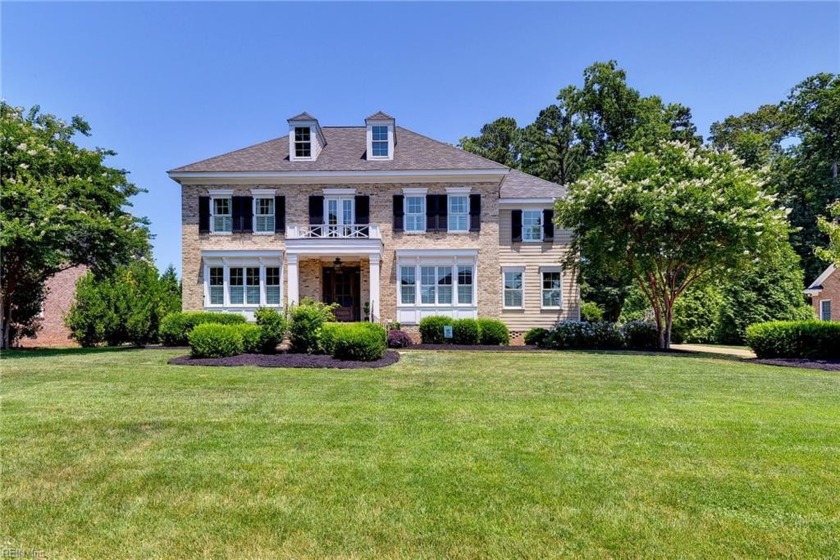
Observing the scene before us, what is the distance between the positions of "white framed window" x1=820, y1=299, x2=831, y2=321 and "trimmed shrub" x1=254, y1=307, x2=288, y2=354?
28460 millimetres

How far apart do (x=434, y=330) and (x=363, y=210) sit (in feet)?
19.6

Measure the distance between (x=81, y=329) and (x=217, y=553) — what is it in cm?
2009

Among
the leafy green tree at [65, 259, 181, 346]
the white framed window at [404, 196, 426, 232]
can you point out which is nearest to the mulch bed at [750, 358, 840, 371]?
the white framed window at [404, 196, 426, 232]

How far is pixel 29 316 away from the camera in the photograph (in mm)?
18391

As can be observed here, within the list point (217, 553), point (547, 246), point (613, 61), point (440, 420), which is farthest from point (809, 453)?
point (613, 61)

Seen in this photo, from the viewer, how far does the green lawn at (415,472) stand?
3289mm

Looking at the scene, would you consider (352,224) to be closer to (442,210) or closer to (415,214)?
(415,214)

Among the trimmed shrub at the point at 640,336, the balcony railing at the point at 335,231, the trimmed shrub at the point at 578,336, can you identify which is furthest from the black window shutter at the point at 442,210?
the trimmed shrub at the point at 640,336

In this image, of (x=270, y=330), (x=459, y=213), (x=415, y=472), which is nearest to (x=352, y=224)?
(x=459, y=213)

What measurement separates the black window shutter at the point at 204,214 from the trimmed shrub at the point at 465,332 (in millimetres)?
11226

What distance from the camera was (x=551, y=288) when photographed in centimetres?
2206

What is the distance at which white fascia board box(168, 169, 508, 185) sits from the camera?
20.6m

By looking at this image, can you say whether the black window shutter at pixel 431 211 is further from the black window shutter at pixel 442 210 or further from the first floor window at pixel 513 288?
the first floor window at pixel 513 288

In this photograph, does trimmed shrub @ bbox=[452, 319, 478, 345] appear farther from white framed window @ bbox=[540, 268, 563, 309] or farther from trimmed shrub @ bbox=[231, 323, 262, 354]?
trimmed shrub @ bbox=[231, 323, 262, 354]
